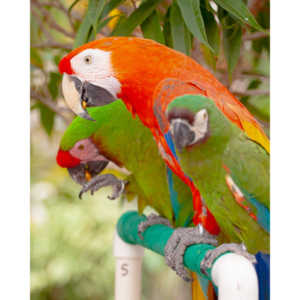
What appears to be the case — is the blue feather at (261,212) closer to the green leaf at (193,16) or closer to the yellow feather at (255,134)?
the yellow feather at (255,134)

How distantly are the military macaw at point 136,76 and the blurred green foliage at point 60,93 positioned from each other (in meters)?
0.06

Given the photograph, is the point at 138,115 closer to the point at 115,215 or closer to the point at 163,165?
the point at 163,165

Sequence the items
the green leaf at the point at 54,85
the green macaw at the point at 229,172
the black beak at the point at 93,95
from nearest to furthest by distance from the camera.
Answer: the green macaw at the point at 229,172
the black beak at the point at 93,95
the green leaf at the point at 54,85

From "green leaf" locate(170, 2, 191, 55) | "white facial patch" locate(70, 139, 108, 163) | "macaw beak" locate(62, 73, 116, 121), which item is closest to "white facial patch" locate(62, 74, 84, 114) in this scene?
"macaw beak" locate(62, 73, 116, 121)

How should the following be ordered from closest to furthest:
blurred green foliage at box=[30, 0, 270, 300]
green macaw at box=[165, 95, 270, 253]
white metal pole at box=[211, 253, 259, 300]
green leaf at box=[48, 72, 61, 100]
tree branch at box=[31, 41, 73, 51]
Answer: white metal pole at box=[211, 253, 259, 300] → green macaw at box=[165, 95, 270, 253] → blurred green foliage at box=[30, 0, 270, 300] → tree branch at box=[31, 41, 73, 51] → green leaf at box=[48, 72, 61, 100]

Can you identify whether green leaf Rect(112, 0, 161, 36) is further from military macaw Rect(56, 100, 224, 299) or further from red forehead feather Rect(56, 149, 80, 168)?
red forehead feather Rect(56, 149, 80, 168)

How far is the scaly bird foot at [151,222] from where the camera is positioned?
0.86m

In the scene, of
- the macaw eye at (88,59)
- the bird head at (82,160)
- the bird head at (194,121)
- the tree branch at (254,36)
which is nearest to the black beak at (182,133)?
the bird head at (194,121)

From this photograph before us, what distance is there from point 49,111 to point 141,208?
0.45 meters

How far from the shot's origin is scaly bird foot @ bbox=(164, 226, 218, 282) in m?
0.70

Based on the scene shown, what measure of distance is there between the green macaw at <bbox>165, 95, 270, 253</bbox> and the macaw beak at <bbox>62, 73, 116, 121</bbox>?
0.44ft

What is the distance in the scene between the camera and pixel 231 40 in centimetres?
87
